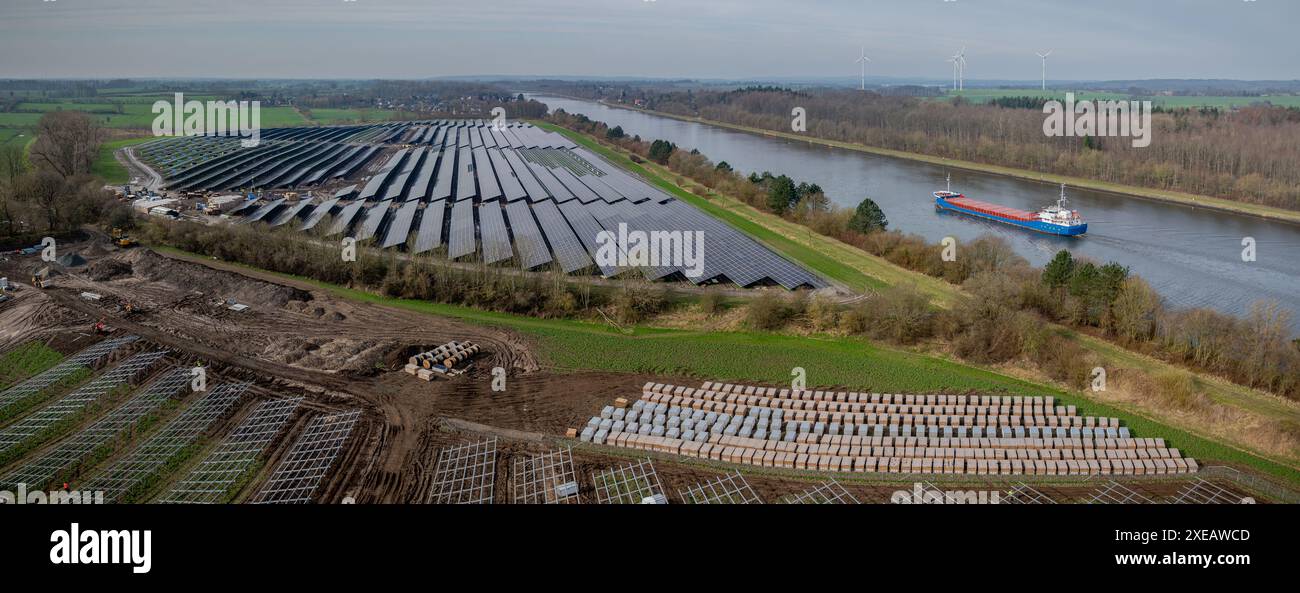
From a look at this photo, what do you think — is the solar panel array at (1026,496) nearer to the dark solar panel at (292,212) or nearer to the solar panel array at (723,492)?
the solar panel array at (723,492)

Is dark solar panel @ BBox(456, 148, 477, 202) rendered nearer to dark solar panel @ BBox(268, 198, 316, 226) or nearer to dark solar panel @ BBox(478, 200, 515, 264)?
dark solar panel @ BBox(478, 200, 515, 264)

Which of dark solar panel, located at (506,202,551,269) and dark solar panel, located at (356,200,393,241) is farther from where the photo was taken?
dark solar panel, located at (356,200,393,241)

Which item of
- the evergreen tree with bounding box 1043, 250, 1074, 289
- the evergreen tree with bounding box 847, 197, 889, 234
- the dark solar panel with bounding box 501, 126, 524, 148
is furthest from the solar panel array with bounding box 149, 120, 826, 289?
the evergreen tree with bounding box 1043, 250, 1074, 289

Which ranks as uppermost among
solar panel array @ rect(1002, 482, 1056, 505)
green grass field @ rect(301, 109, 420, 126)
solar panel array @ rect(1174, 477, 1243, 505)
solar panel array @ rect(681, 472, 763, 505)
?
green grass field @ rect(301, 109, 420, 126)

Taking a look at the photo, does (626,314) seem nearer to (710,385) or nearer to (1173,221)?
(710,385)

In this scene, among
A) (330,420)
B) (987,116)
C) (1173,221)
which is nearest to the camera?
(330,420)

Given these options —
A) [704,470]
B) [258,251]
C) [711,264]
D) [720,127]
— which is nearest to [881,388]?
[704,470]

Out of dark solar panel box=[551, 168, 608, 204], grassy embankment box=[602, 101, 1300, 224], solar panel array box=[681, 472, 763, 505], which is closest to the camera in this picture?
solar panel array box=[681, 472, 763, 505]
